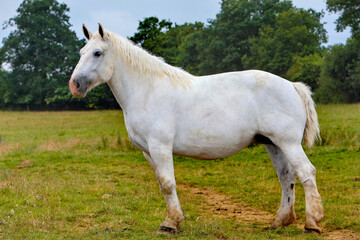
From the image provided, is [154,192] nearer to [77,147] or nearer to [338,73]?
[77,147]

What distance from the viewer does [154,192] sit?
8656mm

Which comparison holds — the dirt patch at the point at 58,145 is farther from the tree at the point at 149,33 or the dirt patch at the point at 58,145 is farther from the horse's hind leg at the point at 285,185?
the tree at the point at 149,33

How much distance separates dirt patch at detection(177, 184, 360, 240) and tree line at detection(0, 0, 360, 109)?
30014mm

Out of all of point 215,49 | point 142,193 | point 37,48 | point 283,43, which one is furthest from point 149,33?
point 142,193

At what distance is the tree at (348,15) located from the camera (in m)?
37.1

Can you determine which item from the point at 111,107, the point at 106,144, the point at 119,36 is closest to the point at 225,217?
the point at 119,36

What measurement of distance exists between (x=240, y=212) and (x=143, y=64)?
136 inches

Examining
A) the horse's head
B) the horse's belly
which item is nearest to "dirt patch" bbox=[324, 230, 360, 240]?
the horse's belly

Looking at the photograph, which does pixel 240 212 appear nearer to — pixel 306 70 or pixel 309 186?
pixel 309 186

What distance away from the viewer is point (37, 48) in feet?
185

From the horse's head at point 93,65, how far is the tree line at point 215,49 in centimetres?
3252

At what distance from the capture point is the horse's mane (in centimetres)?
539

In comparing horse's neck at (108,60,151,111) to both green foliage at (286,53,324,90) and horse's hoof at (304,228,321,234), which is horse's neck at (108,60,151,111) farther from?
green foliage at (286,53,324,90)

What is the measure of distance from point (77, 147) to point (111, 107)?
96.2 ft
